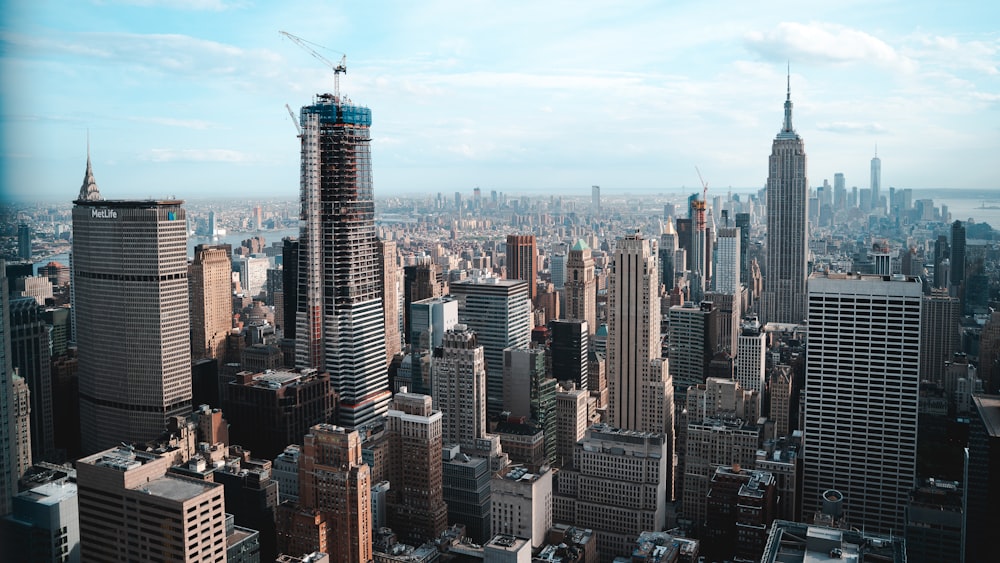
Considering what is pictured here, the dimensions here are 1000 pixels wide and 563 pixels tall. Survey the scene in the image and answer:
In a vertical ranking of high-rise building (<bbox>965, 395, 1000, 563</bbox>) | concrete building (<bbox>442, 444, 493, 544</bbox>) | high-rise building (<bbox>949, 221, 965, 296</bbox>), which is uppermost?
high-rise building (<bbox>949, 221, 965, 296</bbox>)

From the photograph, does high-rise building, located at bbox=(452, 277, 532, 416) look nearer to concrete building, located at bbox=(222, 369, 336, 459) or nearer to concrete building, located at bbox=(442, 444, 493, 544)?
concrete building, located at bbox=(222, 369, 336, 459)

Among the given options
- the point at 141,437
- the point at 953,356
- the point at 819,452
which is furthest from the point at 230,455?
the point at 953,356

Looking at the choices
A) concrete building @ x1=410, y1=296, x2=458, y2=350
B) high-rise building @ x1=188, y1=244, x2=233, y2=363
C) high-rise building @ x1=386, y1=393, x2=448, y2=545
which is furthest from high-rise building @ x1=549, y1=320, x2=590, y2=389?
high-rise building @ x1=188, y1=244, x2=233, y2=363

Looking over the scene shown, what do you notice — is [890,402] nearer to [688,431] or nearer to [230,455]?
[688,431]

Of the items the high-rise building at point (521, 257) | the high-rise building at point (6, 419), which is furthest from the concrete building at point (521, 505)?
the high-rise building at point (521, 257)

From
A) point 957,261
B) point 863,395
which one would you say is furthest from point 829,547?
point 957,261

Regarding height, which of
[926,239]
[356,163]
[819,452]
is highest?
[356,163]
